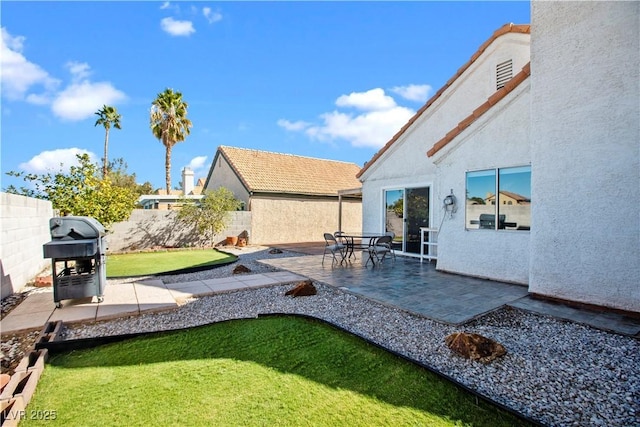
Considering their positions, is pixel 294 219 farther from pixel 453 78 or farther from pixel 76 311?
pixel 76 311

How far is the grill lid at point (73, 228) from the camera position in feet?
18.6

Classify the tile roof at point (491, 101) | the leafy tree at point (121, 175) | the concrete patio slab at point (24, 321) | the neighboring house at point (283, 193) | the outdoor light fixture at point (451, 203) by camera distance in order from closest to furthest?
the concrete patio slab at point (24, 321), the tile roof at point (491, 101), the outdoor light fixture at point (451, 203), the neighboring house at point (283, 193), the leafy tree at point (121, 175)

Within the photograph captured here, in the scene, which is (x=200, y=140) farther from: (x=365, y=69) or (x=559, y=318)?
(x=559, y=318)

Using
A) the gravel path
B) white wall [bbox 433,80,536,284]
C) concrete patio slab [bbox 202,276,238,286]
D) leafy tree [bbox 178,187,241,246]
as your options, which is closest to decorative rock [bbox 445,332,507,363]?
the gravel path

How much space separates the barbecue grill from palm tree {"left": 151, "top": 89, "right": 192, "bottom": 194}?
783 inches

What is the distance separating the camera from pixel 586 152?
545 cm

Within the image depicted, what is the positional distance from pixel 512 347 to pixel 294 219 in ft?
53.9

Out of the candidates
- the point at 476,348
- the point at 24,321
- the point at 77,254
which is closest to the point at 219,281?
the point at 77,254

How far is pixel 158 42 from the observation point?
41.0ft

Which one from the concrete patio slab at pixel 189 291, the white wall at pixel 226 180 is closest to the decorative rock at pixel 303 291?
the concrete patio slab at pixel 189 291

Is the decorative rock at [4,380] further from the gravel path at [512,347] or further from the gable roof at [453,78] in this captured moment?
the gable roof at [453,78]

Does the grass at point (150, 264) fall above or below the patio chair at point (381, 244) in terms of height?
below

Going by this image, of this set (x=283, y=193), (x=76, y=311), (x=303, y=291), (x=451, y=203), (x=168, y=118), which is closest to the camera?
(x=76, y=311)

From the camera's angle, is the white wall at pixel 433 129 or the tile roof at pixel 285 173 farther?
the tile roof at pixel 285 173
